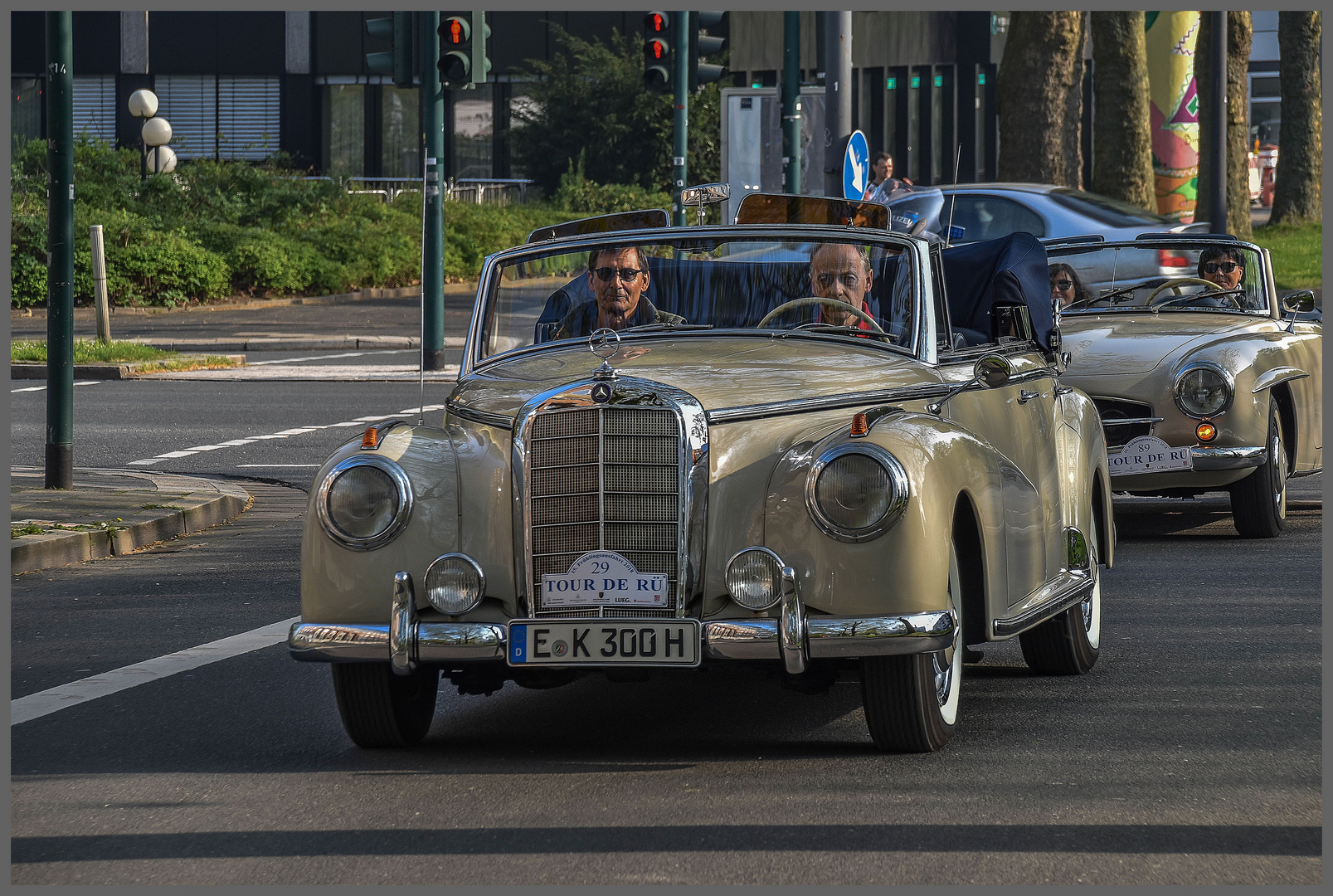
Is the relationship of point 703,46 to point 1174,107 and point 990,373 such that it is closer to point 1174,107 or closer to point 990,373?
point 1174,107

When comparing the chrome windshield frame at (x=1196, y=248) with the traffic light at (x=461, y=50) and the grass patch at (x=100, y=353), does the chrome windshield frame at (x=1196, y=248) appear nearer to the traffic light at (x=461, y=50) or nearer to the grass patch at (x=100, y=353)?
the traffic light at (x=461, y=50)

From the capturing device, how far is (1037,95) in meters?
26.3

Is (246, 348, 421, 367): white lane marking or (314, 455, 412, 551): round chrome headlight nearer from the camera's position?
(314, 455, 412, 551): round chrome headlight

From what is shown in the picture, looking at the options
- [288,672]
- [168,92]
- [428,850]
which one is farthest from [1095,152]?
[168,92]

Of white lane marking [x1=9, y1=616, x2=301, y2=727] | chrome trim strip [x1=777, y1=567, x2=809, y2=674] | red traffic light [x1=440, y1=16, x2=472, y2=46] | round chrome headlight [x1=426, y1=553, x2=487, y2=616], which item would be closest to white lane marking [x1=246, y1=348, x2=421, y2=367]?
red traffic light [x1=440, y1=16, x2=472, y2=46]

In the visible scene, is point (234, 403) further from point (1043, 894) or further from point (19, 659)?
point (1043, 894)

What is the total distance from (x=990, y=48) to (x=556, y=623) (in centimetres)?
4829

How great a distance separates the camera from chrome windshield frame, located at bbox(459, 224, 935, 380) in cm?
635

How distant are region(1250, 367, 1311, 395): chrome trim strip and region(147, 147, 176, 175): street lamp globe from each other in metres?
28.4

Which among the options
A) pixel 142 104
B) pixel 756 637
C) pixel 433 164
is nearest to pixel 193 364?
pixel 433 164

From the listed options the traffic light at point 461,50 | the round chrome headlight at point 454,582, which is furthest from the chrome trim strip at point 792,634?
the traffic light at point 461,50

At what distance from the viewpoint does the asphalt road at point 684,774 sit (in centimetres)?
445

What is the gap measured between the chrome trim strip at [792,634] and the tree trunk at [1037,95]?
863 inches

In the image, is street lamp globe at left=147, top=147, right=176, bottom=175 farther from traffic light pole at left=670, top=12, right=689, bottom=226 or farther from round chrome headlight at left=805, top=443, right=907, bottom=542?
round chrome headlight at left=805, top=443, right=907, bottom=542
